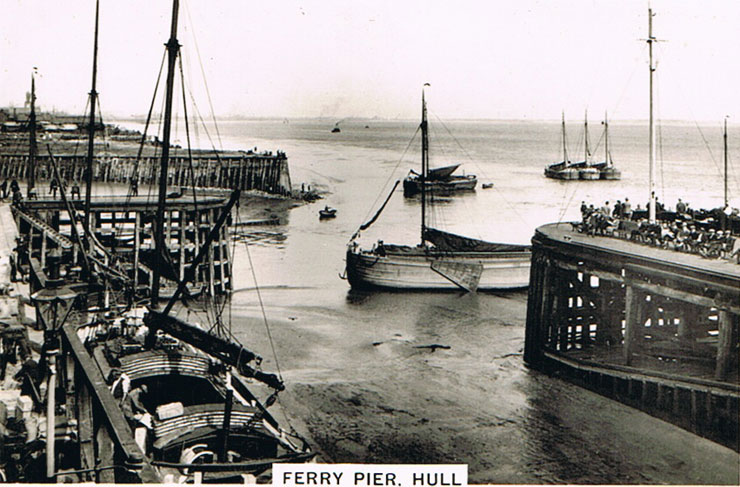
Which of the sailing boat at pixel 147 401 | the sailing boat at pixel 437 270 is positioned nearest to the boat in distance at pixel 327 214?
the sailing boat at pixel 437 270

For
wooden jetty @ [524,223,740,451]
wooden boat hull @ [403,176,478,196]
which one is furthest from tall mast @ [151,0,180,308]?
wooden boat hull @ [403,176,478,196]

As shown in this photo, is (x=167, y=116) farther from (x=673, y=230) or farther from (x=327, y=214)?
(x=327, y=214)

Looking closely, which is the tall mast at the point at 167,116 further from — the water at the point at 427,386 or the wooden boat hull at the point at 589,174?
the wooden boat hull at the point at 589,174

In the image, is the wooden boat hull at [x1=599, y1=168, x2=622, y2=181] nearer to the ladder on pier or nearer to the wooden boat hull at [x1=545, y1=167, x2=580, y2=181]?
the wooden boat hull at [x1=545, y1=167, x2=580, y2=181]

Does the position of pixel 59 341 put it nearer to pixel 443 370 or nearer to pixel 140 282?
pixel 443 370

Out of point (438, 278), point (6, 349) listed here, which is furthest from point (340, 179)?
point (6, 349)
